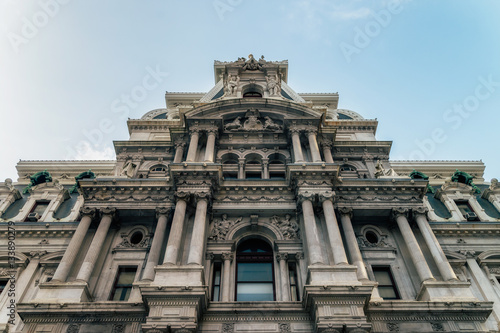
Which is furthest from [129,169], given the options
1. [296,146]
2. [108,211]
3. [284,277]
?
[284,277]

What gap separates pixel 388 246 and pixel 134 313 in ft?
42.7

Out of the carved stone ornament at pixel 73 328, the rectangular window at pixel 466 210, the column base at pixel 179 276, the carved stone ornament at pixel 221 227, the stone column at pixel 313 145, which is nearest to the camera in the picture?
the carved stone ornament at pixel 73 328

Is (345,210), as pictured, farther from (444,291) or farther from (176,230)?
(176,230)

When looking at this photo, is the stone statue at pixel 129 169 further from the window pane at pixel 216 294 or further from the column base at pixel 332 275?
the column base at pixel 332 275

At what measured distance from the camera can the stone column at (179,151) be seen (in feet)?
89.6

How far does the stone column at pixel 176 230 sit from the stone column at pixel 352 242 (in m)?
8.30

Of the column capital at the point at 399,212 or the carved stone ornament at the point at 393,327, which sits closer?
the carved stone ornament at the point at 393,327

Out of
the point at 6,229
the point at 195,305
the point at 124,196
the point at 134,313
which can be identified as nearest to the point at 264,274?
the point at 195,305

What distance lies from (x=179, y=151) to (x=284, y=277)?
1206 cm

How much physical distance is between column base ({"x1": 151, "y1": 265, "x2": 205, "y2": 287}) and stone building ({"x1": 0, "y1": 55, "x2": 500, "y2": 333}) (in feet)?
0.15

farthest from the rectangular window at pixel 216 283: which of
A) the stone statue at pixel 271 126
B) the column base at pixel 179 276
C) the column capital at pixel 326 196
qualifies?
the stone statue at pixel 271 126

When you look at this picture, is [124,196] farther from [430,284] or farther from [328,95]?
[328,95]

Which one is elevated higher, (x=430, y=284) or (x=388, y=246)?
(x=388, y=246)

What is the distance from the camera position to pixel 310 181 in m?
23.1
